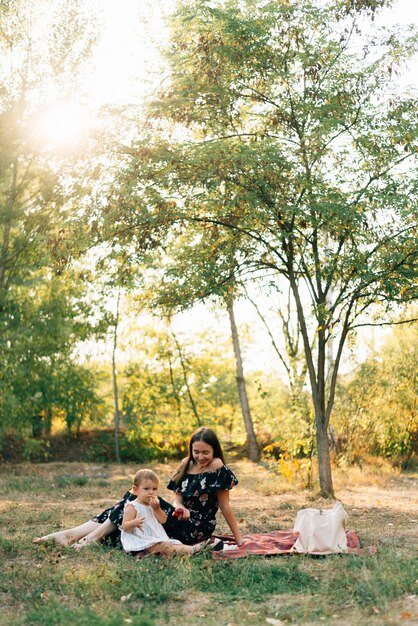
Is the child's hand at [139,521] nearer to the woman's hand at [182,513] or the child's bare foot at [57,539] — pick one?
the woman's hand at [182,513]

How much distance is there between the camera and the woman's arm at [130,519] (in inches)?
272

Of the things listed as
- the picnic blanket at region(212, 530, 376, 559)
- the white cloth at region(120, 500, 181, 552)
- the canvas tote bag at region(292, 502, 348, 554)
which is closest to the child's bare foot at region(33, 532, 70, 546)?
the white cloth at region(120, 500, 181, 552)

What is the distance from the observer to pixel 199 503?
736 cm

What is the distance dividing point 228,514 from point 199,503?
313 mm

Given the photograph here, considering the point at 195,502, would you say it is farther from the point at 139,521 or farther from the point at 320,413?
the point at 320,413

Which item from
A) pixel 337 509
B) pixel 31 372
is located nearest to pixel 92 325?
pixel 31 372

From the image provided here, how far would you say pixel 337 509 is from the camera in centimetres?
709

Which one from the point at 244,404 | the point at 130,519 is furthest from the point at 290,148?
the point at 244,404

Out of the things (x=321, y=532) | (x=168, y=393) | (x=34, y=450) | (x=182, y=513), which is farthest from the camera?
(x=168, y=393)

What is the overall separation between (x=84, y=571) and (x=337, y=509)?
2.35 m

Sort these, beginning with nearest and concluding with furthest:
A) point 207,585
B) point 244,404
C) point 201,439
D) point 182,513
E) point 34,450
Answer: point 207,585 → point 182,513 → point 201,439 → point 34,450 → point 244,404

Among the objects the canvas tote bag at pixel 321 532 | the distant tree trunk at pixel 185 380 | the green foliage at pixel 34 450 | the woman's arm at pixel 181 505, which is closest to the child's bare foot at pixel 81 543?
the woman's arm at pixel 181 505

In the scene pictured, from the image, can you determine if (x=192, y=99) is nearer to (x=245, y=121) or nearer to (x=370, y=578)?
(x=245, y=121)

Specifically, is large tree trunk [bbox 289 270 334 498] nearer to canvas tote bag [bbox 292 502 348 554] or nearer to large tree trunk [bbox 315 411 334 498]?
large tree trunk [bbox 315 411 334 498]
